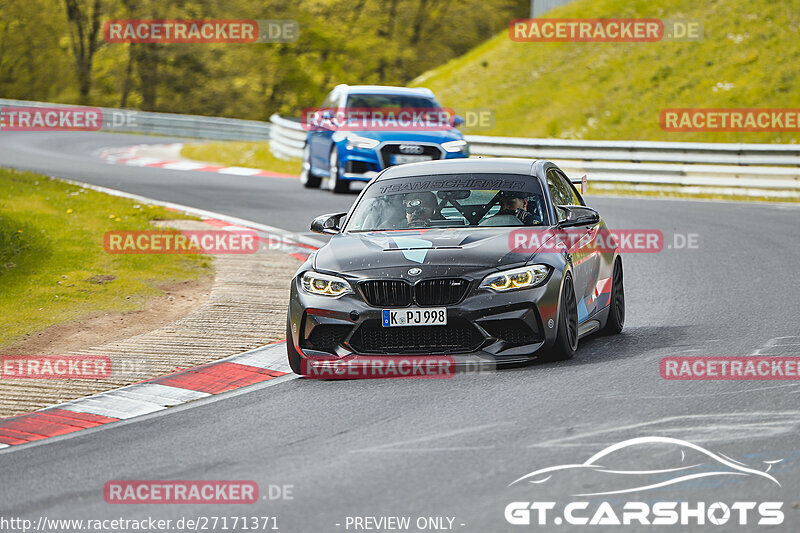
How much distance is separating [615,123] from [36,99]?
37.2 m

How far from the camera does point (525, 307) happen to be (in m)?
8.31

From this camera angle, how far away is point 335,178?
880 inches

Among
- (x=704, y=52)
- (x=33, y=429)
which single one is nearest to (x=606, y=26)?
(x=704, y=52)

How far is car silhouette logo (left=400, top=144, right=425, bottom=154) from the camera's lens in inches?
841

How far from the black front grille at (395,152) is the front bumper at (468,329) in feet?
42.8

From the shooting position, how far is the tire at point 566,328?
857cm

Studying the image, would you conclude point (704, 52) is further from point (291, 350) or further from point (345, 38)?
point (345, 38)

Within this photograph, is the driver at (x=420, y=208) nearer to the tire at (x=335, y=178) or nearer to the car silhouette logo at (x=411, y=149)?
the car silhouette logo at (x=411, y=149)
